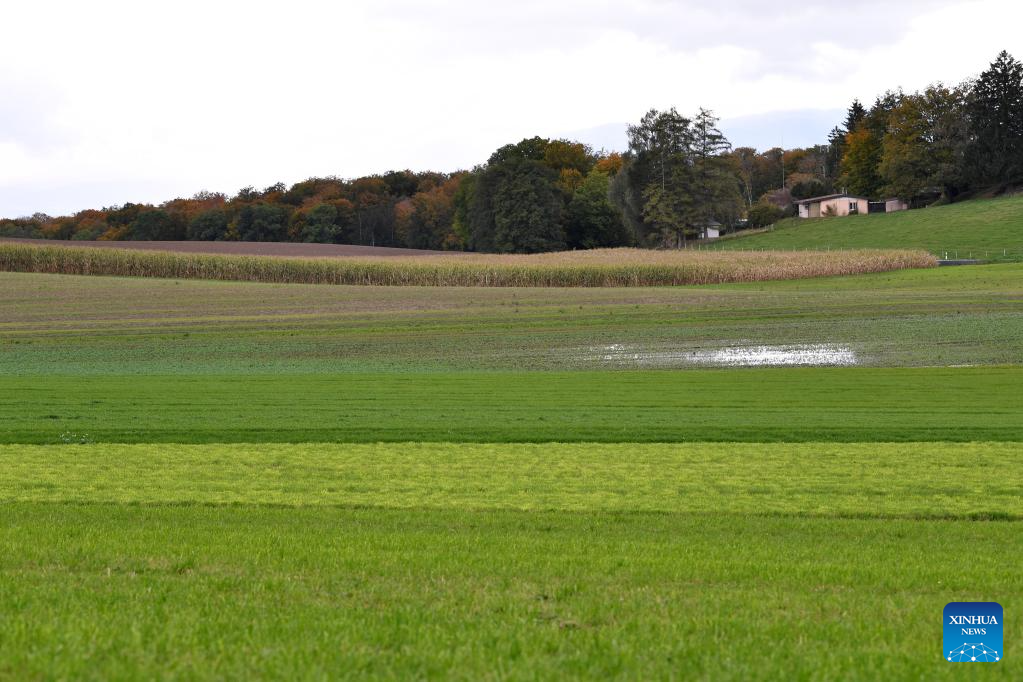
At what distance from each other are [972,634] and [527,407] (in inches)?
633

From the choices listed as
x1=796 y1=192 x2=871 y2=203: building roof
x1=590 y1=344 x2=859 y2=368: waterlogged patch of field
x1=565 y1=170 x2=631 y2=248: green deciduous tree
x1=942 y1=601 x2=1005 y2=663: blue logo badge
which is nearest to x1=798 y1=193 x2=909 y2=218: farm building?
x1=796 y1=192 x2=871 y2=203: building roof

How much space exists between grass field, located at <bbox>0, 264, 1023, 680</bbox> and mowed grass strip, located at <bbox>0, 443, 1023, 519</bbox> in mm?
81

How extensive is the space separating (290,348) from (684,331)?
45.3ft

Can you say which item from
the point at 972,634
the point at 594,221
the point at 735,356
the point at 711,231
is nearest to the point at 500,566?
the point at 972,634

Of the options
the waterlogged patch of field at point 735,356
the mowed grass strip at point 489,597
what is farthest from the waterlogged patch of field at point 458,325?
the mowed grass strip at point 489,597

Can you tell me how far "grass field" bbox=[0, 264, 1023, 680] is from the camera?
18.2ft

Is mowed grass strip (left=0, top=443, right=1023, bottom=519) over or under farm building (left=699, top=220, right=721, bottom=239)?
under

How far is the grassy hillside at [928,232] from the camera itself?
92.8m

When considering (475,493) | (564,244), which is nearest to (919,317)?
(475,493)

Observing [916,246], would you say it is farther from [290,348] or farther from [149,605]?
[149,605]

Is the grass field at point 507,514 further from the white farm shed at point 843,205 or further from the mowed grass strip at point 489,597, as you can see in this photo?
the white farm shed at point 843,205

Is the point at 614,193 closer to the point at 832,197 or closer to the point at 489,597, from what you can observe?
the point at 832,197

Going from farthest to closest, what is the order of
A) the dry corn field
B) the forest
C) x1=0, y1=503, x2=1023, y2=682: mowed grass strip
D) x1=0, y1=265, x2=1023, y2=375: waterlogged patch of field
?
the forest → the dry corn field → x1=0, y1=265, x2=1023, y2=375: waterlogged patch of field → x1=0, y1=503, x2=1023, y2=682: mowed grass strip

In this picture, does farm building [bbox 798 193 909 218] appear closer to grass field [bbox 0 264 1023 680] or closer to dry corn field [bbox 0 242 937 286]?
dry corn field [bbox 0 242 937 286]
